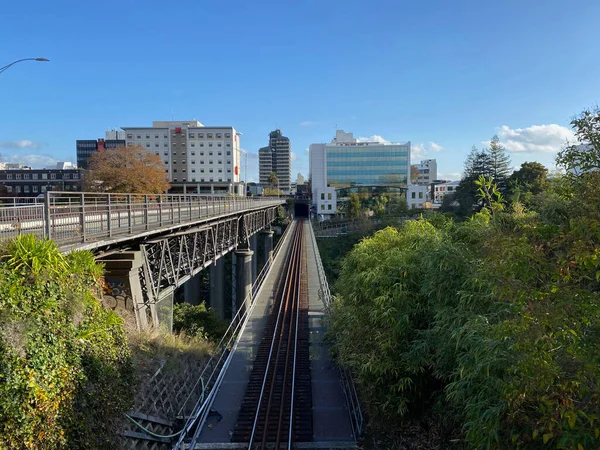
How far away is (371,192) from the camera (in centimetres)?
8350

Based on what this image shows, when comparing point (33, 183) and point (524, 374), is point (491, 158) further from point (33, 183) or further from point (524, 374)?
point (33, 183)

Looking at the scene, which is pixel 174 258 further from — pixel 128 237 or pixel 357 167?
pixel 357 167

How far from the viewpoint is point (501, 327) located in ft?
12.5

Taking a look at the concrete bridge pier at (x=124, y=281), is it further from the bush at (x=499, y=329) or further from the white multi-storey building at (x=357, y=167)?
the white multi-storey building at (x=357, y=167)

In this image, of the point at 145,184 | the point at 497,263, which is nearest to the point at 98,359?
the point at 497,263

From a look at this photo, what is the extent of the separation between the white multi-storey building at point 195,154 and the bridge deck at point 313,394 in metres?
69.9

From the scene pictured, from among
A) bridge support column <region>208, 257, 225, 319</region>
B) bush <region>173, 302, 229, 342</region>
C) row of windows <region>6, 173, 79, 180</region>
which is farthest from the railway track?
row of windows <region>6, 173, 79, 180</region>

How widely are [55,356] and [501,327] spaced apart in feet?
18.4

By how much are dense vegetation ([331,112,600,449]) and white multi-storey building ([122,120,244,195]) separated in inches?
3117

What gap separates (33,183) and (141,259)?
7364 centimetres

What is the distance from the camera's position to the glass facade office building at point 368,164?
83.4 metres

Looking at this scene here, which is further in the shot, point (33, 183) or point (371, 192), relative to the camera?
point (371, 192)

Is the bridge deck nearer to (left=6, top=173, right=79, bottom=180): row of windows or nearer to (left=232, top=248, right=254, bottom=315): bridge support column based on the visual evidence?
(left=232, top=248, right=254, bottom=315): bridge support column

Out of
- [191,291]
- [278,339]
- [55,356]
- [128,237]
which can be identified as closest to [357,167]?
[191,291]
